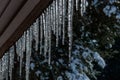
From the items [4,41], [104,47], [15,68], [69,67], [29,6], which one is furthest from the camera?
[104,47]

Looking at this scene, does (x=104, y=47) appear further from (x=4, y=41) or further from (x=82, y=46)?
(x=4, y=41)

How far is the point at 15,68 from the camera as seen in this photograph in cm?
547

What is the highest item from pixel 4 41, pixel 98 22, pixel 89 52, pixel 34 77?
pixel 98 22

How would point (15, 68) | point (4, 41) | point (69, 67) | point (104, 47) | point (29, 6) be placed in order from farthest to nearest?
point (104, 47) → point (69, 67) → point (15, 68) → point (4, 41) → point (29, 6)

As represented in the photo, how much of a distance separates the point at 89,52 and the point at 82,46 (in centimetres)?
14

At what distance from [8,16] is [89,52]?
500cm

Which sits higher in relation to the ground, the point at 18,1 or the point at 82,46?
the point at 82,46

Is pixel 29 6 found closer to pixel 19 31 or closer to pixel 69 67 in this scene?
pixel 19 31

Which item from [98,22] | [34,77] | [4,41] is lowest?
[4,41]

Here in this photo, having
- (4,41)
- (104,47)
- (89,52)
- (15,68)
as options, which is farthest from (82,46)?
(4,41)

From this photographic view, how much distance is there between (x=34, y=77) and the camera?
5559 millimetres

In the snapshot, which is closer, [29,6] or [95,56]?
[29,6]

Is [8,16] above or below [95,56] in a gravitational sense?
below

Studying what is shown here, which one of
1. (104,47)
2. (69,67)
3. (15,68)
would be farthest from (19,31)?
(104,47)
